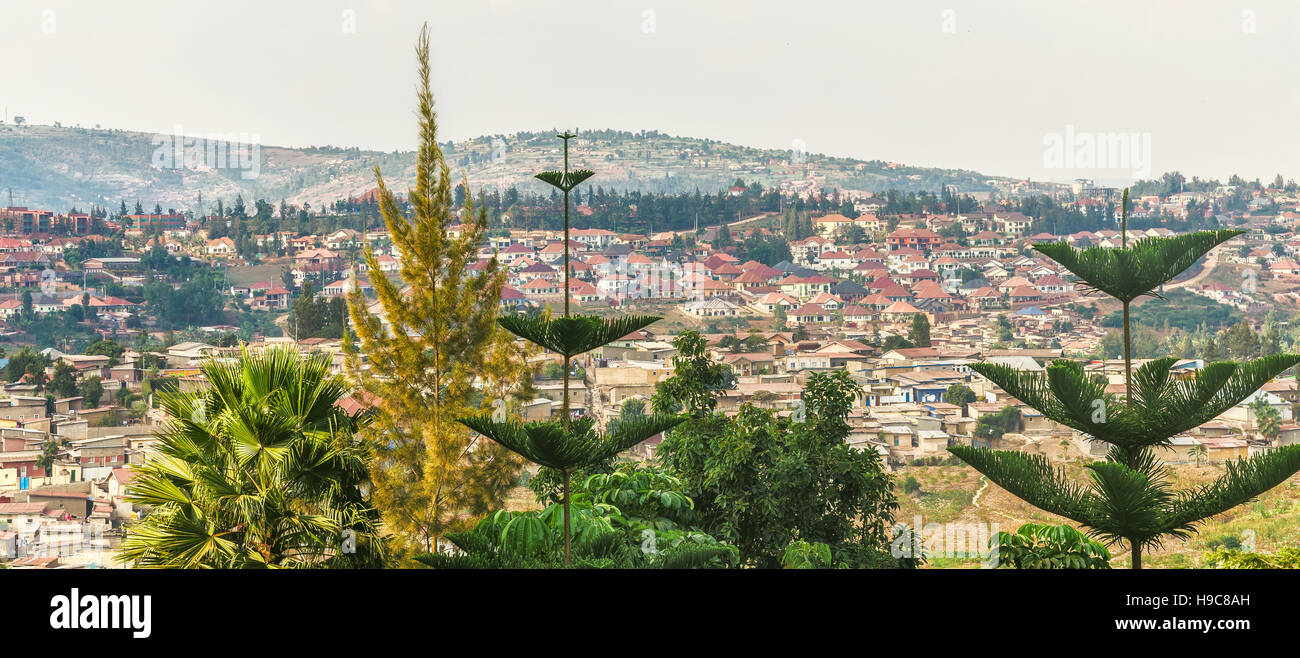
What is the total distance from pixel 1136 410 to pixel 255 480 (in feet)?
7.96

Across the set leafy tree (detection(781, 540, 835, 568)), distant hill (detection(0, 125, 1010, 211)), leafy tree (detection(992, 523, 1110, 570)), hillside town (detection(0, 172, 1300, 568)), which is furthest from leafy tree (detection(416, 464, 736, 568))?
distant hill (detection(0, 125, 1010, 211))

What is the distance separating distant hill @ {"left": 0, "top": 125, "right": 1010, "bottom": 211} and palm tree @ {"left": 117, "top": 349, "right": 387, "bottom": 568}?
33.2 m

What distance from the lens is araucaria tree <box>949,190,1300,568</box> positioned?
279cm

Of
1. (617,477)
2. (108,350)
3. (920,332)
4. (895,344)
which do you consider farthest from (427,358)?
(920,332)

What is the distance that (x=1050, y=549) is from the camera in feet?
8.67

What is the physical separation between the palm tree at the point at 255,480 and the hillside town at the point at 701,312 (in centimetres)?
903

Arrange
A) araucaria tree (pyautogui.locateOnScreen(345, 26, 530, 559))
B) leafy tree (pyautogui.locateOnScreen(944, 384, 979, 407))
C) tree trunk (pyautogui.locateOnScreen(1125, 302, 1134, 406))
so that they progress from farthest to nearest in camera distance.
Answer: leafy tree (pyautogui.locateOnScreen(944, 384, 979, 407)) → araucaria tree (pyautogui.locateOnScreen(345, 26, 530, 559)) → tree trunk (pyautogui.locateOnScreen(1125, 302, 1134, 406))

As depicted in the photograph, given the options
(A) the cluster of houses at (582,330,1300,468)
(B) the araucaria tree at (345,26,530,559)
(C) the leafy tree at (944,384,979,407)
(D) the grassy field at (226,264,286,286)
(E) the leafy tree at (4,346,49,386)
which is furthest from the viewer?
(D) the grassy field at (226,264,286,286)

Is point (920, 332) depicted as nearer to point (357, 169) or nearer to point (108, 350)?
point (108, 350)

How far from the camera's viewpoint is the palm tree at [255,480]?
2422 millimetres

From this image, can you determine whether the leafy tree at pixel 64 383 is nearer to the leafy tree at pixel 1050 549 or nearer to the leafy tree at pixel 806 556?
the leafy tree at pixel 806 556

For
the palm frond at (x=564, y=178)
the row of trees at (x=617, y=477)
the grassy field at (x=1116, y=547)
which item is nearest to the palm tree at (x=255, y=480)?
the row of trees at (x=617, y=477)

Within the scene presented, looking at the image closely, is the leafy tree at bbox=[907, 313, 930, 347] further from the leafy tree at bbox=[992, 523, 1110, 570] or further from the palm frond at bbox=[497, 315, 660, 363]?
the palm frond at bbox=[497, 315, 660, 363]
